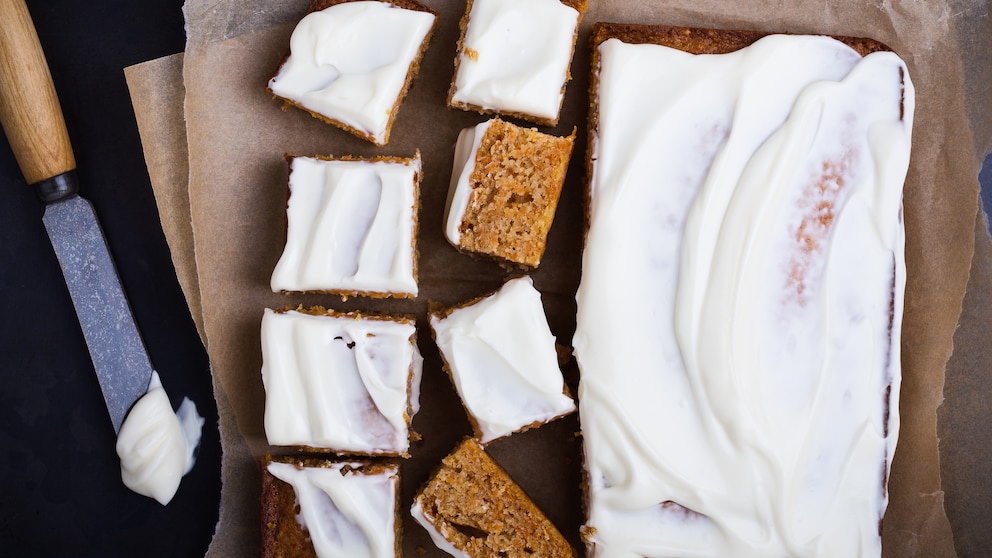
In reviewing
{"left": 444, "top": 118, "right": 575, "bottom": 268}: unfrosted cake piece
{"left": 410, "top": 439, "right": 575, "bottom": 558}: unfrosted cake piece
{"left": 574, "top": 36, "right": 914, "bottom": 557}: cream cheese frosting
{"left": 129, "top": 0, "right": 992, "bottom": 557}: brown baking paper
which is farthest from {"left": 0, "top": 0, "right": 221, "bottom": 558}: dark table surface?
{"left": 574, "top": 36, "right": 914, "bottom": 557}: cream cheese frosting

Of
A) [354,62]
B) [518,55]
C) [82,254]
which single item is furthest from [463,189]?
[82,254]

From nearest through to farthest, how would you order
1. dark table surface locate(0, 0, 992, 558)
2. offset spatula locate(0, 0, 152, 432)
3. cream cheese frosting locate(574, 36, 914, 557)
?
cream cheese frosting locate(574, 36, 914, 557)
offset spatula locate(0, 0, 152, 432)
dark table surface locate(0, 0, 992, 558)

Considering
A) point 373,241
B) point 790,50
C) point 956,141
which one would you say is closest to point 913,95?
point 956,141

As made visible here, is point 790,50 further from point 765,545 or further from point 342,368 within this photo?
point 342,368

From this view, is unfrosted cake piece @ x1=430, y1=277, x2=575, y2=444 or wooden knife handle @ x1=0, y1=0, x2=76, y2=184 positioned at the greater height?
wooden knife handle @ x1=0, y1=0, x2=76, y2=184

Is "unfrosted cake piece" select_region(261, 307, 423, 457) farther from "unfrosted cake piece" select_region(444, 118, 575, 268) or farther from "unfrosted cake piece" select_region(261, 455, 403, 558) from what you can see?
"unfrosted cake piece" select_region(444, 118, 575, 268)

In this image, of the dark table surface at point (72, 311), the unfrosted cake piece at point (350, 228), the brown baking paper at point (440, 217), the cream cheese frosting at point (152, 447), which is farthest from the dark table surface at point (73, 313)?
the unfrosted cake piece at point (350, 228)
